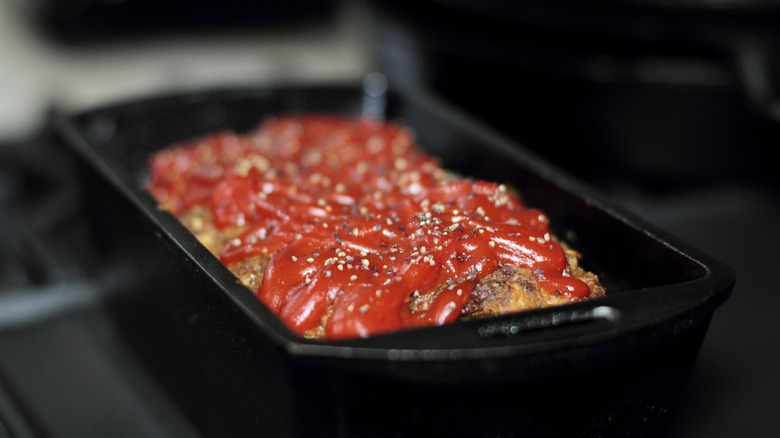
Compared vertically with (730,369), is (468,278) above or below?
above

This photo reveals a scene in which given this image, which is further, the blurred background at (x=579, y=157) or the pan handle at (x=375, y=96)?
the pan handle at (x=375, y=96)

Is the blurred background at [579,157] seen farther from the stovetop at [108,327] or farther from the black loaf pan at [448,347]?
the black loaf pan at [448,347]

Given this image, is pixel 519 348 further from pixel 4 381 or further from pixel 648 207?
pixel 648 207

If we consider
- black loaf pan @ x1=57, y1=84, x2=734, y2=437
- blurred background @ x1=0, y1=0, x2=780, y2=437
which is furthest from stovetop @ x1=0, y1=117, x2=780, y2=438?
black loaf pan @ x1=57, y1=84, x2=734, y2=437

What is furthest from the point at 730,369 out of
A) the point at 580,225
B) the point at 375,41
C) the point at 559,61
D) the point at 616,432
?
the point at 375,41

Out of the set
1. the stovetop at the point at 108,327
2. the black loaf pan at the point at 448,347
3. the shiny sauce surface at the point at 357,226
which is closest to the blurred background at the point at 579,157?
the stovetop at the point at 108,327
